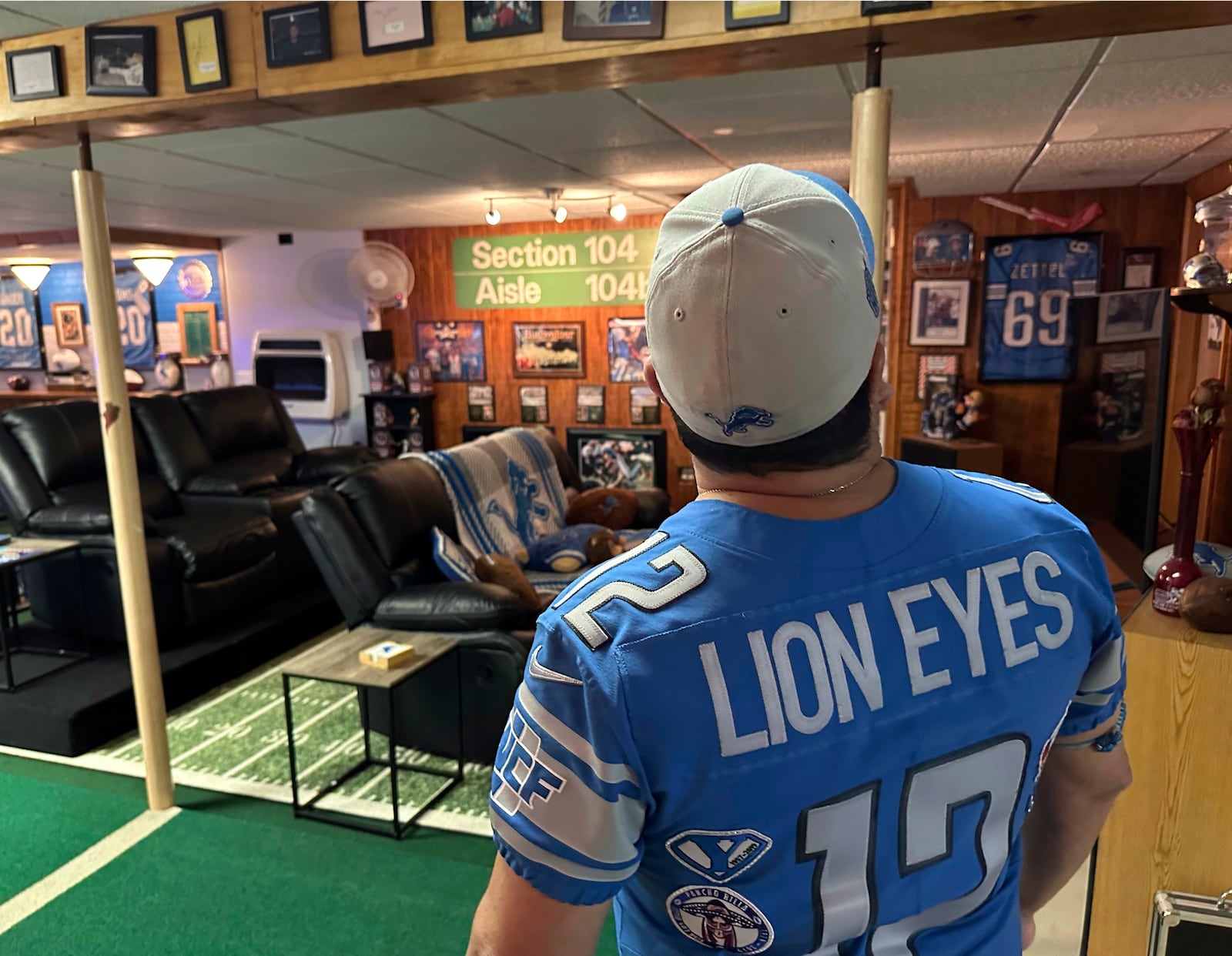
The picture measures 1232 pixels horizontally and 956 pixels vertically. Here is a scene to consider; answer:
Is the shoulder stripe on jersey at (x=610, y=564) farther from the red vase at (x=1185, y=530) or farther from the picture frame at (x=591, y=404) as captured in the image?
the picture frame at (x=591, y=404)

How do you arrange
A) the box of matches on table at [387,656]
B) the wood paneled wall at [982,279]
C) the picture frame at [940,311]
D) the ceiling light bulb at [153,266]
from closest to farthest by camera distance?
the box of matches on table at [387,656]
the wood paneled wall at [982,279]
the picture frame at [940,311]
the ceiling light bulb at [153,266]

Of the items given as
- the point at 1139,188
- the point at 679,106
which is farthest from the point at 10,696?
the point at 1139,188

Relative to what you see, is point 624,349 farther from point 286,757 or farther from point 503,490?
point 286,757

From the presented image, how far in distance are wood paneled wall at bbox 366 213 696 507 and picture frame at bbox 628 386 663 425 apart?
0.05 meters

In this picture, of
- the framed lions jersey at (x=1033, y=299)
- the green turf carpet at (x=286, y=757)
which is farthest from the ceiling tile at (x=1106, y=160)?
the green turf carpet at (x=286, y=757)

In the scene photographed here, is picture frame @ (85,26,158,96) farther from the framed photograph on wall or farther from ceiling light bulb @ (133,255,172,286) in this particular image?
the framed photograph on wall

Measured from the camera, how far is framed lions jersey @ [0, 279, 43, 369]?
28.8 ft

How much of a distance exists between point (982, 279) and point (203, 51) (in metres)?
4.44

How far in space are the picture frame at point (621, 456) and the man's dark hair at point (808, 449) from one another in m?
5.82

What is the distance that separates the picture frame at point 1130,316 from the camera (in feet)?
7.86

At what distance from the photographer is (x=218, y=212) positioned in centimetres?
599

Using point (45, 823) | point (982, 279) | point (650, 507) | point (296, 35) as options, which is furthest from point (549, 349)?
point (296, 35)

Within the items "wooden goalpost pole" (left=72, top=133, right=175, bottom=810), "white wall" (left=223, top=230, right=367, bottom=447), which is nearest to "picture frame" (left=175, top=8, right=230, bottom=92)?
"wooden goalpost pole" (left=72, top=133, right=175, bottom=810)

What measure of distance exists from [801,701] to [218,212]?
6248mm
